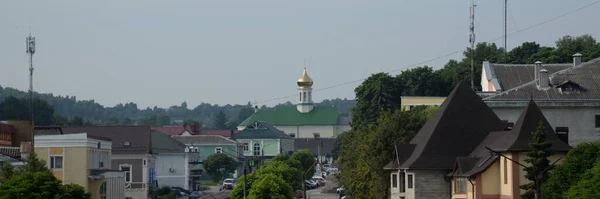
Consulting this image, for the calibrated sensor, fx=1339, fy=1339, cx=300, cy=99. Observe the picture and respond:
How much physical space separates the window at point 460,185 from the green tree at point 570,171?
9.57 meters

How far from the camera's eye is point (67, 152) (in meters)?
71.3

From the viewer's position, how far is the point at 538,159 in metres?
61.1

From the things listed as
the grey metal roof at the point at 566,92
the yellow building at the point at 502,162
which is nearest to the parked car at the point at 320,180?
the grey metal roof at the point at 566,92

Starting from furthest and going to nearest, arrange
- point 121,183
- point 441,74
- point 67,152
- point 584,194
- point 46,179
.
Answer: point 441,74 < point 121,183 < point 67,152 < point 46,179 < point 584,194

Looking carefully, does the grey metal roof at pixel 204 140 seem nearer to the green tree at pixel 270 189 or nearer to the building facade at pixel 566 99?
the green tree at pixel 270 189

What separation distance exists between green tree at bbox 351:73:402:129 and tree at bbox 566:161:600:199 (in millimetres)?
79606

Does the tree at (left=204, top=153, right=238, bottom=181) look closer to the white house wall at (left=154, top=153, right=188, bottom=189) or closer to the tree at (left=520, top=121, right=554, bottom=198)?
the white house wall at (left=154, top=153, right=188, bottom=189)

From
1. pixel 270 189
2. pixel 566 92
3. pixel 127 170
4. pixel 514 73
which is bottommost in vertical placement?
Result: pixel 270 189

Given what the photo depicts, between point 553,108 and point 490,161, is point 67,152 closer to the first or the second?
point 490,161

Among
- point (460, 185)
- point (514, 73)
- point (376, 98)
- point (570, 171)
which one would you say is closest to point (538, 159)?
point (570, 171)

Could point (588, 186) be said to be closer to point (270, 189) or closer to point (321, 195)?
point (270, 189)

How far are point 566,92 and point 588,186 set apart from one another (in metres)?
28.8

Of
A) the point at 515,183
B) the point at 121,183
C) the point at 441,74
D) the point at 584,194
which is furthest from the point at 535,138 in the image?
the point at 441,74

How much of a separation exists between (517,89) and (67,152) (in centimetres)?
2945
